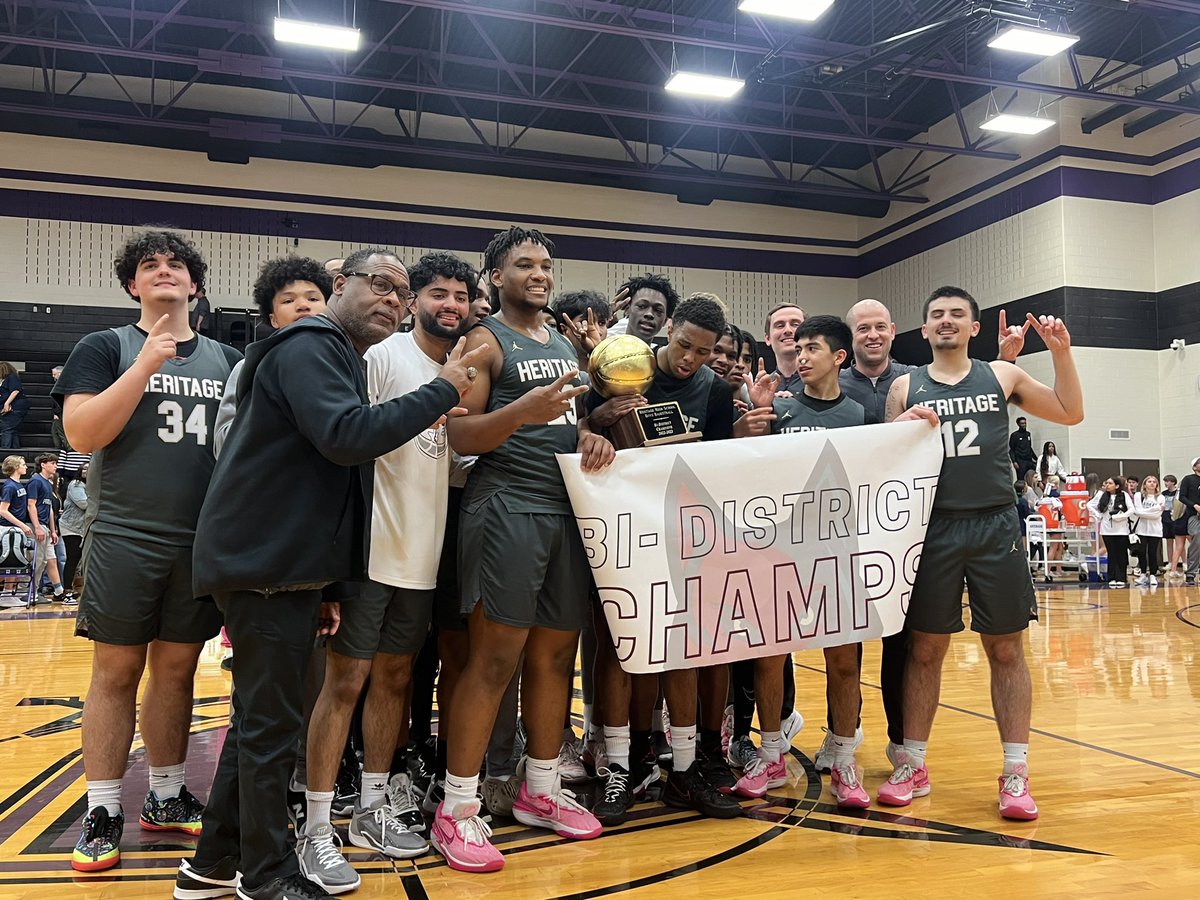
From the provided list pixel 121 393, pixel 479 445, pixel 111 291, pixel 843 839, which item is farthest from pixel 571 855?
pixel 111 291

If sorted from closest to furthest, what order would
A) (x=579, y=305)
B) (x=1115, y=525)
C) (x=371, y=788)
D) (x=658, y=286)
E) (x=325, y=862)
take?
(x=325, y=862)
(x=371, y=788)
(x=658, y=286)
(x=579, y=305)
(x=1115, y=525)

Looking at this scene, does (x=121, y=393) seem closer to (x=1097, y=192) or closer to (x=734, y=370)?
(x=734, y=370)

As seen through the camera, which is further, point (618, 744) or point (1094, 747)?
point (1094, 747)

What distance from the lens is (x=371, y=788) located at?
3145 mm

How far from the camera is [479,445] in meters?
3.04

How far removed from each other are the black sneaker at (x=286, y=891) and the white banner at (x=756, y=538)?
4.23ft

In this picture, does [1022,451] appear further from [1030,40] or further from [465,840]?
[465,840]

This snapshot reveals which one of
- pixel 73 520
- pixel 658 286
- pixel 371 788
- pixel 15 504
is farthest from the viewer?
pixel 15 504

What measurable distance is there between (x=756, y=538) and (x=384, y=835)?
1.73m

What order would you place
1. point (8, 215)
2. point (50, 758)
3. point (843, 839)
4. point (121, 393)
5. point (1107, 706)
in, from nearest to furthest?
point (121, 393), point (843, 839), point (50, 758), point (1107, 706), point (8, 215)

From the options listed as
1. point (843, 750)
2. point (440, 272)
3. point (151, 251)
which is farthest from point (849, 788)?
point (151, 251)

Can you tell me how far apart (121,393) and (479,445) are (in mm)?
1169

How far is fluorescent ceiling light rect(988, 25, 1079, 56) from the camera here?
38.3 feet

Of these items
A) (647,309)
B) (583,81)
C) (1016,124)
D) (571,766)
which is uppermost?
(583,81)
